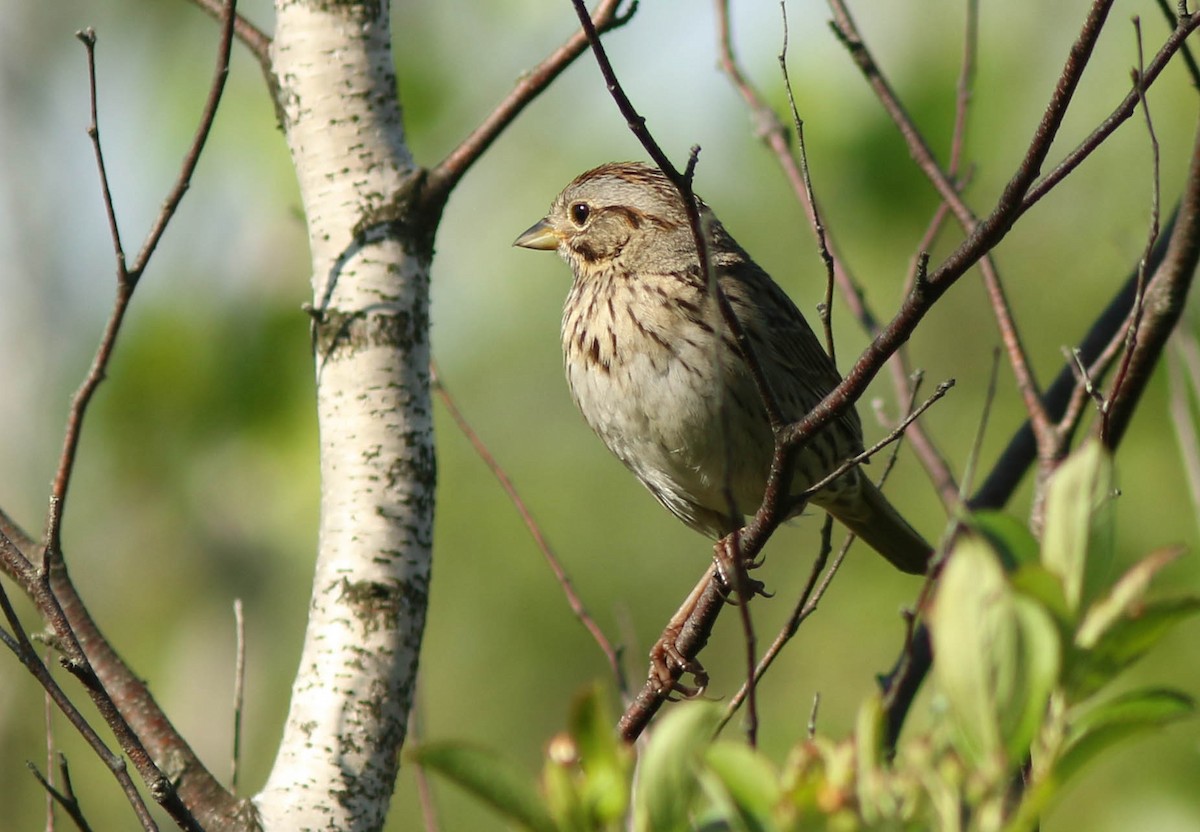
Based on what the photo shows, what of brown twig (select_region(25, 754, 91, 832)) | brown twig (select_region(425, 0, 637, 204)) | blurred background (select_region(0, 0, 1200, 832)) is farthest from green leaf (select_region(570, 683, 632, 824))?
blurred background (select_region(0, 0, 1200, 832))

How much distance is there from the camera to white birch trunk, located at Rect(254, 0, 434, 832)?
120 inches

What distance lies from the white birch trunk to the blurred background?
15.6 ft

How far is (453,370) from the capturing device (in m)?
11.8

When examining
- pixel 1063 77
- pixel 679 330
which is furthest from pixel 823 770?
pixel 679 330

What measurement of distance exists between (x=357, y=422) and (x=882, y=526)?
2.41m

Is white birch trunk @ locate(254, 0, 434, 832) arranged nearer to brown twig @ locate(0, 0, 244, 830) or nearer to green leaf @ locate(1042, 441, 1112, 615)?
brown twig @ locate(0, 0, 244, 830)

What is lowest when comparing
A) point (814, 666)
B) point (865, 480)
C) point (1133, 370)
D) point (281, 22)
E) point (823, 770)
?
point (823, 770)

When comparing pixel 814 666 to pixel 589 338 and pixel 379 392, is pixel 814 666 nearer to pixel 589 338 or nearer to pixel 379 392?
A: pixel 589 338

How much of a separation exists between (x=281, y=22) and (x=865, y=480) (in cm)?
251

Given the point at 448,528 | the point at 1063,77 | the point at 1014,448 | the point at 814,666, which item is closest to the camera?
the point at 1063,77

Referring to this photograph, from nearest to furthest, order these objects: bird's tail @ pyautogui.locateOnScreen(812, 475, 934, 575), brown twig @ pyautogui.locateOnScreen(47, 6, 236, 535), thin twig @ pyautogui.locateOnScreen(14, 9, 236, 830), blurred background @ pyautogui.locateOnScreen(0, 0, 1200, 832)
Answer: thin twig @ pyautogui.locateOnScreen(14, 9, 236, 830) → brown twig @ pyautogui.locateOnScreen(47, 6, 236, 535) → bird's tail @ pyautogui.locateOnScreen(812, 475, 934, 575) → blurred background @ pyautogui.locateOnScreen(0, 0, 1200, 832)

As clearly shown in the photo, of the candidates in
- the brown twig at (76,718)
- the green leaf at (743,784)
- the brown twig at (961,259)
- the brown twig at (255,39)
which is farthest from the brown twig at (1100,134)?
the brown twig at (255,39)

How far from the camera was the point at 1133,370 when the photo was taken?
3.34 metres

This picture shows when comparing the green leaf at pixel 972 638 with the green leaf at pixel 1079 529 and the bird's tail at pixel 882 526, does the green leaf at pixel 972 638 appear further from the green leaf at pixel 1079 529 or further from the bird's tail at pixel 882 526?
the bird's tail at pixel 882 526
